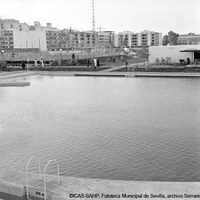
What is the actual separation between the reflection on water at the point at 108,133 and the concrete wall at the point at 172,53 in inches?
785

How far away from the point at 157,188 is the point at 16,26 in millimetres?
140810

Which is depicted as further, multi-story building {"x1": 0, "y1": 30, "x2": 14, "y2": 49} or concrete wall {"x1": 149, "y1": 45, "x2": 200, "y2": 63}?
multi-story building {"x1": 0, "y1": 30, "x2": 14, "y2": 49}

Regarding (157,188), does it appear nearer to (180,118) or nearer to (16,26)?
(180,118)

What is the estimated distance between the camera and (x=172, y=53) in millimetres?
43406

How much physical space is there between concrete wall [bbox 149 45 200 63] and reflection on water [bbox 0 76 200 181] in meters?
19.9

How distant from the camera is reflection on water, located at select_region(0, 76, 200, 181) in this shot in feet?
32.9

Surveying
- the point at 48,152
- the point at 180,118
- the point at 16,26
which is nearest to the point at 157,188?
the point at 48,152

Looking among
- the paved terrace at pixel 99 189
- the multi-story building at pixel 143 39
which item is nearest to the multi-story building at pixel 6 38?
the multi-story building at pixel 143 39

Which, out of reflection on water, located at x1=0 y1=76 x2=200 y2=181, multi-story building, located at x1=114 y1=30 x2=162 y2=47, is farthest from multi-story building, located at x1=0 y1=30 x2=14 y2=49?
reflection on water, located at x1=0 y1=76 x2=200 y2=181

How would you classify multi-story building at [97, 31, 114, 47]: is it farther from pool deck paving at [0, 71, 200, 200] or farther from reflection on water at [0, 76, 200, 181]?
pool deck paving at [0, 71, 200, 200]

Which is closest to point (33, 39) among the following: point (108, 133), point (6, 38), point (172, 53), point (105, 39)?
point (6, 38)

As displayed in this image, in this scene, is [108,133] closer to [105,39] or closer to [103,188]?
[103,188]

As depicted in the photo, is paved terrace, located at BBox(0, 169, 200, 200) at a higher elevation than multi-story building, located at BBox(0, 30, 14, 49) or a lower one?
lower

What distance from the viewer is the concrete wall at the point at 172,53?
42.3 meters
